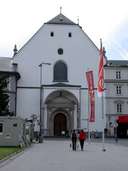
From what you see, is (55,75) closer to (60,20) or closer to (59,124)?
(59,124)

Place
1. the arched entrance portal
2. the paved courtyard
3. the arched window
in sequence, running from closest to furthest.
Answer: the paved courtyard
the arched window
the arched entrance portal

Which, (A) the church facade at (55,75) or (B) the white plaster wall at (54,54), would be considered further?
(B) the white plaster wall at (54,54)

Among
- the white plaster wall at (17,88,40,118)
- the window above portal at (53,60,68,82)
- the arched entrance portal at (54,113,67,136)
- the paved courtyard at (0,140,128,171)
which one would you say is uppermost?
the window above portal at (53,60,68,82)

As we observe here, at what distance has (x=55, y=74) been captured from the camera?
7788 cm

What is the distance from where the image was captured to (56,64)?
7800 cm

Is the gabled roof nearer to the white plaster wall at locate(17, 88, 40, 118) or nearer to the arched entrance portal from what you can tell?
the white plaster wall at locate(17, 88, 40, 118)

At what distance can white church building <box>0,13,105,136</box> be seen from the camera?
76.4 m

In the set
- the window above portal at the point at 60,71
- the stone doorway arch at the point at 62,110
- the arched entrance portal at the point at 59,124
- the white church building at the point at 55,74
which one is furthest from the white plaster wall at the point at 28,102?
the arched entrance portal at the point at 59,124

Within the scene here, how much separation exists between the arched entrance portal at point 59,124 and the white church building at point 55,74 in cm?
45

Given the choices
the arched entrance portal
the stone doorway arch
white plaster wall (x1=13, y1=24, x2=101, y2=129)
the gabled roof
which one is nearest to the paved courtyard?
the stone doorway arch

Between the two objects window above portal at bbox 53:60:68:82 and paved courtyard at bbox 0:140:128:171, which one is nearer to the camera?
paved courtyard at bbox 0:140:128:171

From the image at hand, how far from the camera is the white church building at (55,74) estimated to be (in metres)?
76.4

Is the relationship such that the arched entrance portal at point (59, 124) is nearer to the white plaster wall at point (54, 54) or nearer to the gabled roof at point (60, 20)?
the white plaster wall at point (54, 54)

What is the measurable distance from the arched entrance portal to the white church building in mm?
451
